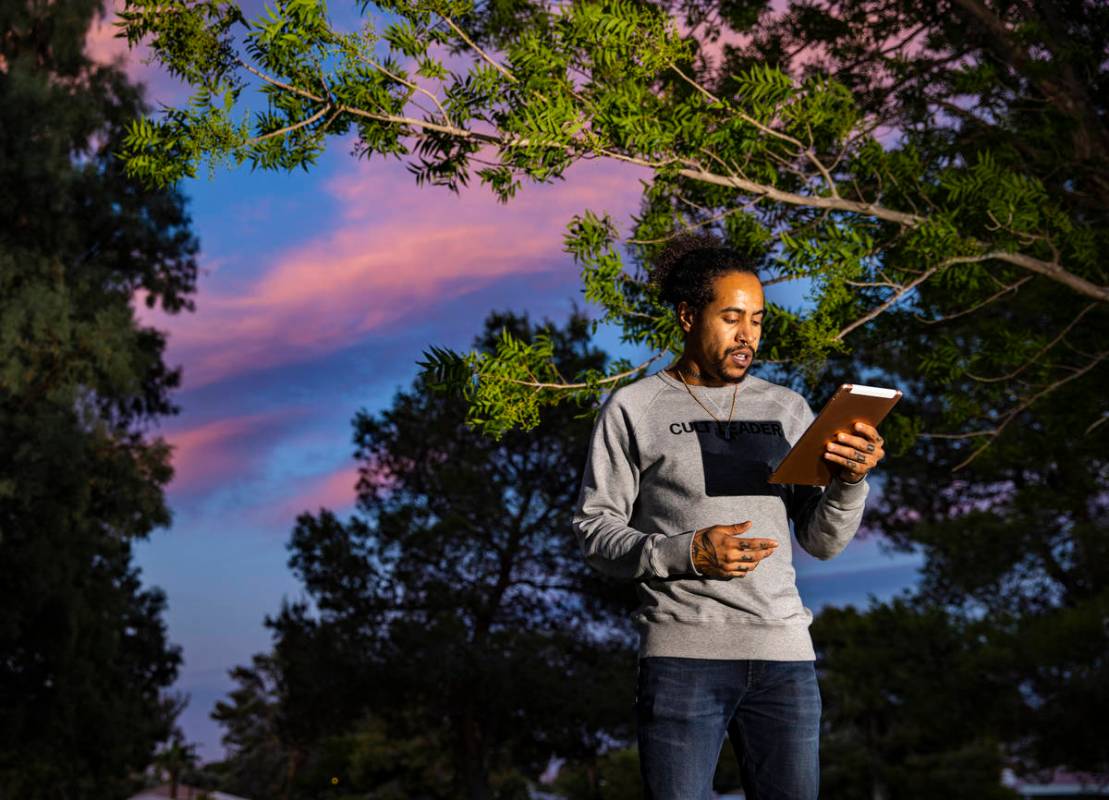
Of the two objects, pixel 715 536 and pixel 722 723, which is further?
pixel 722 723

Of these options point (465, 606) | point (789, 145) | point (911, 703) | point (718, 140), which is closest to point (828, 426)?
point (718, 140)

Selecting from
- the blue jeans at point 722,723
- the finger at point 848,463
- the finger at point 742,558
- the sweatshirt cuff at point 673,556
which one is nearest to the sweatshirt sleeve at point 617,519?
the sweatshirt cuff at point 673,556

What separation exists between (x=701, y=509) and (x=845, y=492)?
1.10 ft

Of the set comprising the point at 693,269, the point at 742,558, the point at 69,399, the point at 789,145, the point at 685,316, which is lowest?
the point at 742,558

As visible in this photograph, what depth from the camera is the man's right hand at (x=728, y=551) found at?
2.62 meters

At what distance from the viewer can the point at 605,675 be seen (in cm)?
2231

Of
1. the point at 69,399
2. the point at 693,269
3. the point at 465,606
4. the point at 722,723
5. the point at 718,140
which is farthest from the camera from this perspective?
the point at 465,606

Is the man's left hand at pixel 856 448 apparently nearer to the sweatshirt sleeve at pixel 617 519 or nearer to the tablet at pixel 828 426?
the tablet at pixel 828 426

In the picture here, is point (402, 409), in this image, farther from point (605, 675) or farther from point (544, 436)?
point (605, 675)

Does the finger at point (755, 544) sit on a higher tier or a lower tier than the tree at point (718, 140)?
lower

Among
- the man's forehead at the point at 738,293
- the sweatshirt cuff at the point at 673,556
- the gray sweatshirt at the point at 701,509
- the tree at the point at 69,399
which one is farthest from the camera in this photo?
the tree at the point at 69,399

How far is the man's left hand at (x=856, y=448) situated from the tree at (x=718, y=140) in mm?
2167

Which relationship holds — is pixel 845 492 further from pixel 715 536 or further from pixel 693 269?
pixel 693 269

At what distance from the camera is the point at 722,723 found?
2881 millimetres
